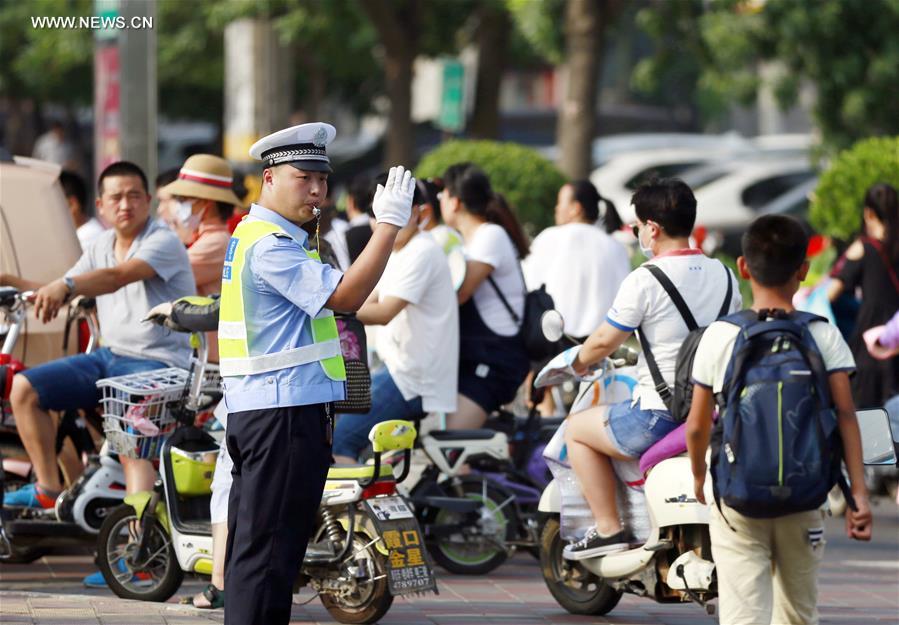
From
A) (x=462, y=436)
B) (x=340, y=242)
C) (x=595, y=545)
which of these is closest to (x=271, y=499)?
(x=595, y=545)

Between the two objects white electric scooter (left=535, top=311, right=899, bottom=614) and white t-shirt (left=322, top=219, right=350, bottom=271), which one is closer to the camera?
white electric scooter (left=535, top=311, right=899, bottom=614)

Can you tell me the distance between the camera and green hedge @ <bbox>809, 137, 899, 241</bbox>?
→ 1379cm

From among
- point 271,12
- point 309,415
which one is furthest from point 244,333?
point 271,12

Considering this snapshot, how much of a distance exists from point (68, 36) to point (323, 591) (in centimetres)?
2204

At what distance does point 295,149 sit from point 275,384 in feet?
2.39

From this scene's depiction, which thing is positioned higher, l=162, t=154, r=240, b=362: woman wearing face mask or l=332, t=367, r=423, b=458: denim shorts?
l=162, t=154, r=240, b=362: woman wearing face mask

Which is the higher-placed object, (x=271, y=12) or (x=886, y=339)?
(x=271, y=12)

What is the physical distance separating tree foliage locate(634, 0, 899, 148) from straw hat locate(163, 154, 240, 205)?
11.3 meters

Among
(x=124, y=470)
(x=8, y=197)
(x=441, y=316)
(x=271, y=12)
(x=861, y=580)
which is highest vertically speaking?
(x=271, y=12)

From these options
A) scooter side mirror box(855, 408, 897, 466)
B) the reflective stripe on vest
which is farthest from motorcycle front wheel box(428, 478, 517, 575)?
the reflective stripe on vest

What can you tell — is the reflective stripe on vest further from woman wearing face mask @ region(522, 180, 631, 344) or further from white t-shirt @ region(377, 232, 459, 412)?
woman wearing face mask @ region(522, 180, 631, 344)

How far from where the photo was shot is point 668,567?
22.0 feet

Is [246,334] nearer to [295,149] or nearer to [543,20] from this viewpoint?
[295,149]

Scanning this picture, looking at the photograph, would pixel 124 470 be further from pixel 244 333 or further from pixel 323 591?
pixel 244 333
